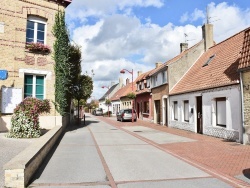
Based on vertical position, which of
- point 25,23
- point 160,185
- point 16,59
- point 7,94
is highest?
point 25,23

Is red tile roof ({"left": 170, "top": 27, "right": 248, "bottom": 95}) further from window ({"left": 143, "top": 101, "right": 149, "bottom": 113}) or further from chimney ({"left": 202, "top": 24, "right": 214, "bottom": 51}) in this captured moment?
window ({"left": 143, "top": 101, "right": 149, "bottom": 113})

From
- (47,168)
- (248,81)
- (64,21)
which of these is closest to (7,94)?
(64,21)

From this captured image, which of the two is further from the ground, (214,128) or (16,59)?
(16,59)

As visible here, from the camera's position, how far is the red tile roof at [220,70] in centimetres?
1438

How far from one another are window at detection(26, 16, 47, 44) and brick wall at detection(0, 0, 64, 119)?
353 mm

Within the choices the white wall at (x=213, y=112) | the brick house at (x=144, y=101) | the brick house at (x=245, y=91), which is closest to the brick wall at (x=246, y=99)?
the brick house at (x=245, y=91)

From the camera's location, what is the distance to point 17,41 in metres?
15.7

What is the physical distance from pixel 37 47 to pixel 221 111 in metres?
11.6

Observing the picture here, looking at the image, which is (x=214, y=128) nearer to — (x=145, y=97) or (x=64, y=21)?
(x=64, y=21)

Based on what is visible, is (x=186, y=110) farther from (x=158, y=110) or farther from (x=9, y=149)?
(x=9, y=149)

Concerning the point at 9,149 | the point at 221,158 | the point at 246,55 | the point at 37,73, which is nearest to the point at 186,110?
the point at 246,55

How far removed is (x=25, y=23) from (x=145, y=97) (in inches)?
737

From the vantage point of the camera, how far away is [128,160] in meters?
8.73

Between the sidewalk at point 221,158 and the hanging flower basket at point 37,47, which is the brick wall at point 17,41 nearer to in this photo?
the hanging flower basket at point 37,47
